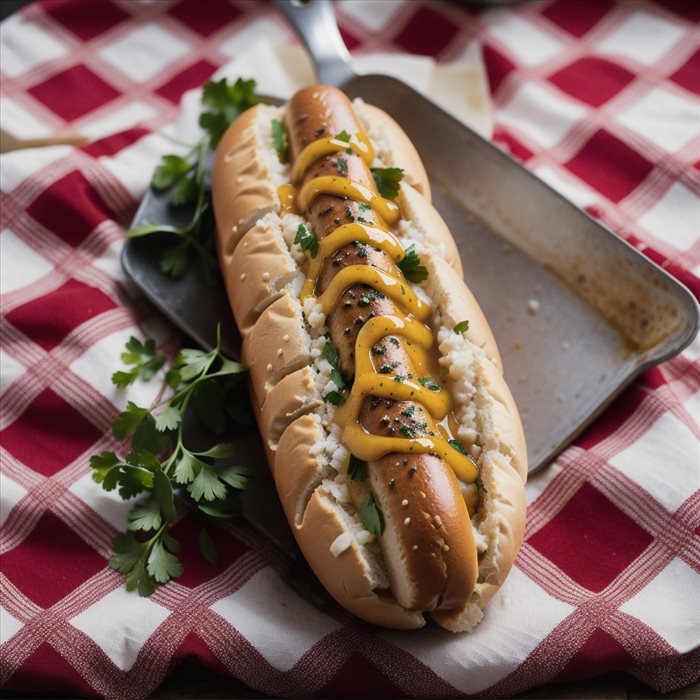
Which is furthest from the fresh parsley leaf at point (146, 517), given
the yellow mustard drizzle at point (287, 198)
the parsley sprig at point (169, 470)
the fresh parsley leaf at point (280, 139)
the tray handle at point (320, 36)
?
the tray handle at point (320, 36)

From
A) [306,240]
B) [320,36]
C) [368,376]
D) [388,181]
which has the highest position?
[320,36]

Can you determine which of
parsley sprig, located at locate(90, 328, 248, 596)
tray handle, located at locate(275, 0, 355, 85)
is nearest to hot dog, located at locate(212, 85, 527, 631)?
parsley sprig, located at locate(90, 328, 248, 596)

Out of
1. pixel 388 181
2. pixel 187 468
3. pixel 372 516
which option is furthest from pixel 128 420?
pixel 388 181

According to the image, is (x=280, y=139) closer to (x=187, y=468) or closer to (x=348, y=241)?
(x=348, y=241)

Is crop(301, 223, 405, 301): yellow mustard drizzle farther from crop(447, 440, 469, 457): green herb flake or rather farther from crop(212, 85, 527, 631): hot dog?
crop(447, 440, 469, 457): green herb flake

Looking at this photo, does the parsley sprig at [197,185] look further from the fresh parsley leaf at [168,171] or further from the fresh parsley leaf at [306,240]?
the fresh parsley leaf at [306,240]
